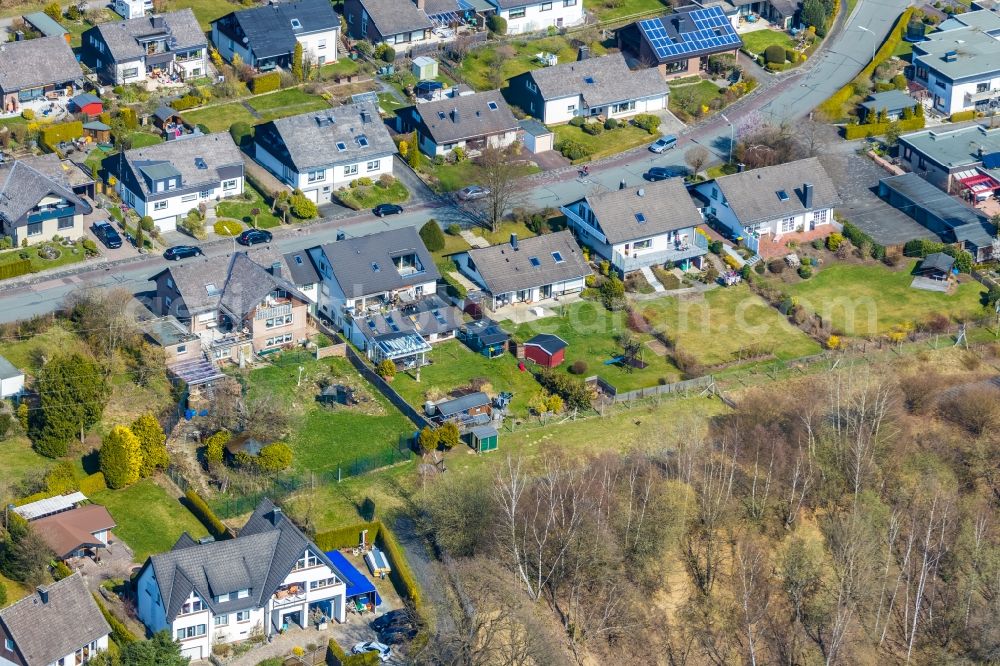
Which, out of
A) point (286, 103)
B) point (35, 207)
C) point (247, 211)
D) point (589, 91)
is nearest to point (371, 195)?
point (247, 211)

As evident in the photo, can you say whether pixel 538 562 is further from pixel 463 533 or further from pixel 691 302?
pixel 691 302

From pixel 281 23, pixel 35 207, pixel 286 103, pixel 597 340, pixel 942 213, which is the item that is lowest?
pixel 942 213

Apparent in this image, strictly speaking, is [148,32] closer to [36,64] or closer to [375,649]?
[36,64]

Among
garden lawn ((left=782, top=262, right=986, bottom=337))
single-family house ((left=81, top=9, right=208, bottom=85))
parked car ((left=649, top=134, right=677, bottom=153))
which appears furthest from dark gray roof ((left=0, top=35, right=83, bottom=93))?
garden lawn ((left=782, top=262, right=986, bottom=337))

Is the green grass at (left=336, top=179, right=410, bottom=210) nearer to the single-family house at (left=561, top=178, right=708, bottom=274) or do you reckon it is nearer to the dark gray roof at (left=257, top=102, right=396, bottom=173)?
the dark gray roof at (left=257, top=102, right=396, bottom=173)

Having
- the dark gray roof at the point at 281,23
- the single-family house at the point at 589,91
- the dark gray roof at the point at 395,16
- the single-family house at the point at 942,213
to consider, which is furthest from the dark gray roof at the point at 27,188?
the single-family house at the point at 942,213

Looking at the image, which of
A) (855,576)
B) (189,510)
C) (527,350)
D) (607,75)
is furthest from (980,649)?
(607,75)

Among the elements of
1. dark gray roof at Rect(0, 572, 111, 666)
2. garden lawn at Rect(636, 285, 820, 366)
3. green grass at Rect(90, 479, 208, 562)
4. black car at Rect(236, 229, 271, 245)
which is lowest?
garden lawn at Rect(636, 285, 820, 366)
